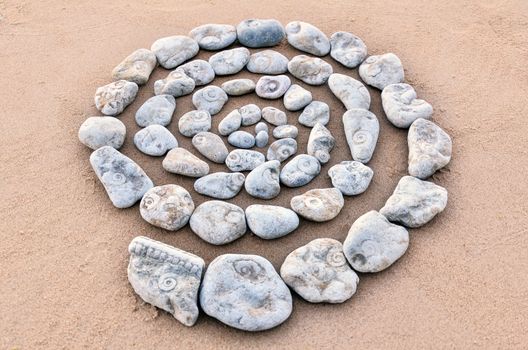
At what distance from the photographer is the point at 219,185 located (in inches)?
118

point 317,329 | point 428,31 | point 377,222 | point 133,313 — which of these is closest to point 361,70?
point 428,31

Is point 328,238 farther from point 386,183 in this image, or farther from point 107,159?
point 107,159

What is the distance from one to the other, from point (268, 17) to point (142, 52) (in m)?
1.13

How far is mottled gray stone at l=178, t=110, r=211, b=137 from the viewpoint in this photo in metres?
3.33

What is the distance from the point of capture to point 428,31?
414 centimetres

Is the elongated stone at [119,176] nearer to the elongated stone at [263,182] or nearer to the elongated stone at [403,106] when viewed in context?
the elongated stone at [263,182]

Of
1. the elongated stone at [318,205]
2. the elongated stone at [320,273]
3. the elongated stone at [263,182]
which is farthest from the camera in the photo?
the elongated stone at [263,182]

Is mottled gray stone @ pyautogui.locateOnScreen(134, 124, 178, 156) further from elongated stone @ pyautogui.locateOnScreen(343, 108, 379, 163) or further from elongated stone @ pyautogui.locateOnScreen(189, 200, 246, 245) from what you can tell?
elongated stone @ pyautogui.locateOnScreen(343, 108, 379, 163)

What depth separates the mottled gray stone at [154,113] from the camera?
11.0ft

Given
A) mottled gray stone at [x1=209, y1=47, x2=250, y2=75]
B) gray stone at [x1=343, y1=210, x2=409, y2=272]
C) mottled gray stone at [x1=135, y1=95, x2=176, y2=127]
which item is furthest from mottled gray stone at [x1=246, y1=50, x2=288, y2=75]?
gray stone at [x1=343, y1=210, x2=409, y2=272]

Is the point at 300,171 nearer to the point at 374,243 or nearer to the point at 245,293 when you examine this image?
the point at 374,243

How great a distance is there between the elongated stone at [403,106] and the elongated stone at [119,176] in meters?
1.62

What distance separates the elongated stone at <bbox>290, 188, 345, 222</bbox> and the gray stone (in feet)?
0.57

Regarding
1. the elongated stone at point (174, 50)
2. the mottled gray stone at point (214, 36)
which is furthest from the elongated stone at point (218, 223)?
the mottled gray stone at point (214, 36)
